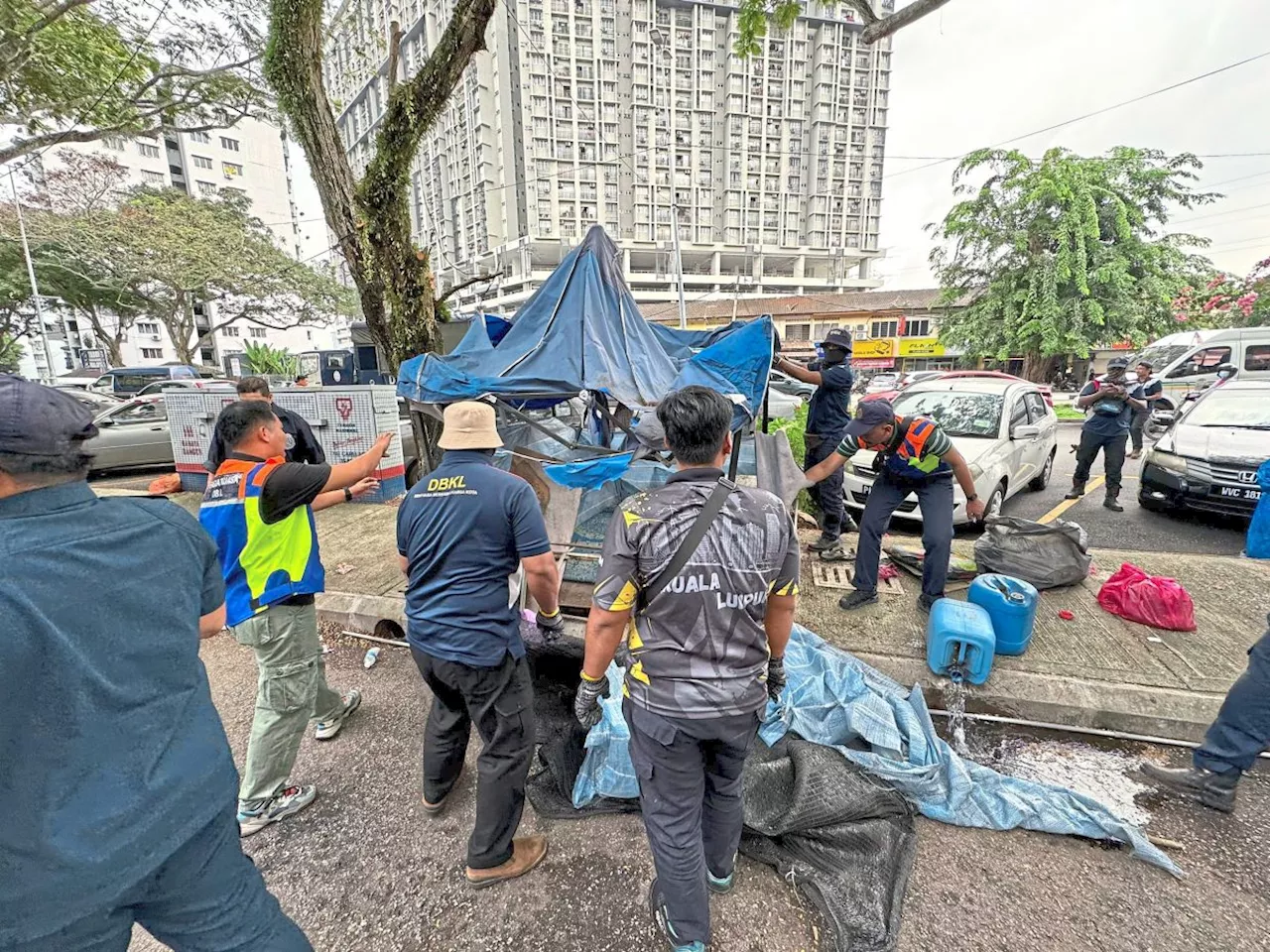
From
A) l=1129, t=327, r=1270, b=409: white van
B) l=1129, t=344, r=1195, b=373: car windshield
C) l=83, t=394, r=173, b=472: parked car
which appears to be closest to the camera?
l=83, t=394, r=173, b=472: parked car

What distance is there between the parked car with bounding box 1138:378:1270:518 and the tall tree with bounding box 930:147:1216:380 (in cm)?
1341

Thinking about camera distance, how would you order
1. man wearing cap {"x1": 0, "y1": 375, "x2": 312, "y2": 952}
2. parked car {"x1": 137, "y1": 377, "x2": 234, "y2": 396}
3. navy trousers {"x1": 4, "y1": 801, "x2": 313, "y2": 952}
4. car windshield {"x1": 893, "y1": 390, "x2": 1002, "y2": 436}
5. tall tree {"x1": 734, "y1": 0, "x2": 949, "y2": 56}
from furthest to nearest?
1. parked car {"x1": 137, "y1": 377, "x2": 234, "y2": 396}
2. car windshield {"x1": 893, "y1": 390, "x2": 1002, "y2": 436}
3. tall tree {"x1": 734, "y1": 0, "x2": 949, "y2": 56}
4. navy trousers {"x1": 4, "y1": 801, "x2": 313, "y2": 952}
5. man wearing cap {"x1": 0, "y1": 375, "x2": 312, "y2": 952}

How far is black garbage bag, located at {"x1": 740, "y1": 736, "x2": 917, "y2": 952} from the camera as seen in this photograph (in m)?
1.91

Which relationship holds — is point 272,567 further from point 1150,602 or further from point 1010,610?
point 1150,602

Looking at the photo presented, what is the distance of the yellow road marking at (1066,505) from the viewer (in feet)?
21.4

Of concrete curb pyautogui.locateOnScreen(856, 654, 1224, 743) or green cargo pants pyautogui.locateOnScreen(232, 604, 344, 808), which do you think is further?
concrete curb pyautogui.locateOnScreen(856, 654, 1224, 743)

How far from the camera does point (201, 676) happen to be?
1.45 meters

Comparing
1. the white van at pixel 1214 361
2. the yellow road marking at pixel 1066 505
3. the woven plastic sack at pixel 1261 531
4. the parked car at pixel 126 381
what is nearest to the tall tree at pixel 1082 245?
the white van at pixel 1214 361

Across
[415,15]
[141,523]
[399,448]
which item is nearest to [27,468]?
[141,523]

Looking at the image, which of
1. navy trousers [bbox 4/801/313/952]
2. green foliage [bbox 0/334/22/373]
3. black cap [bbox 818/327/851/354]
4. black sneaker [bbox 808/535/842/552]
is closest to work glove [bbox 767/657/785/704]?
navy trousers [bbox 4/801/313/952]

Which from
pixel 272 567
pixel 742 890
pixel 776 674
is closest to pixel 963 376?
pixel 776 674

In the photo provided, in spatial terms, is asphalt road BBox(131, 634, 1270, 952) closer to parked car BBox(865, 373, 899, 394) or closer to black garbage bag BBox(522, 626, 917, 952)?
black garbage bag BBox(522, 626, 917, 952)

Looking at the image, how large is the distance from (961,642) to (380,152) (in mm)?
5621

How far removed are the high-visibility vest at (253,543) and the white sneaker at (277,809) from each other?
88cm
